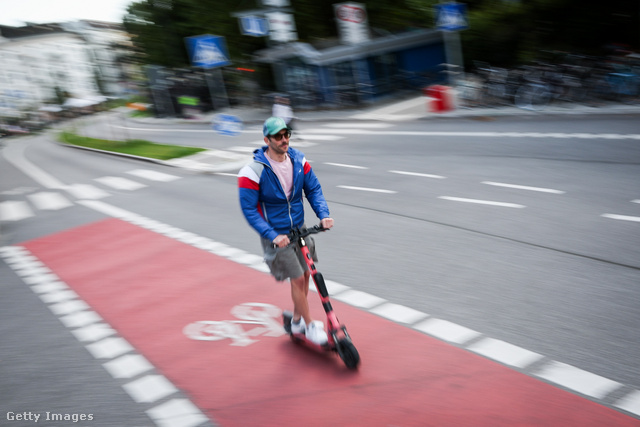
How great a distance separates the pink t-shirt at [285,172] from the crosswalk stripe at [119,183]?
11.9 m

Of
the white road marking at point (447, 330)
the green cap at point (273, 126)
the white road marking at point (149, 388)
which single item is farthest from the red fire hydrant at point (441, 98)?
the white road marking at point (149, 388)

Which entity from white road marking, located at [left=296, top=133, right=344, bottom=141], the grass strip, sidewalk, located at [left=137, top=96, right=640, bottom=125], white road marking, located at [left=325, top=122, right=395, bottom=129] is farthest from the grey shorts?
the grass strip

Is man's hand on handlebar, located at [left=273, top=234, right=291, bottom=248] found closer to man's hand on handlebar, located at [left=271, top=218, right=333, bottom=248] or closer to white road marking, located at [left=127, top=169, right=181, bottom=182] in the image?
man's hand on handlebar, located at [left=271, top=218, right=333, bottom=248]

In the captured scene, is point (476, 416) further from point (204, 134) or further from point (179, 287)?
point (204, 134)

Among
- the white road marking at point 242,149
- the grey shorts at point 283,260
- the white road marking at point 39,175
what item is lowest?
the white road marking at point 242,149

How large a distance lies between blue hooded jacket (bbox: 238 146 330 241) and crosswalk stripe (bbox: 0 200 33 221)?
36.7 ft

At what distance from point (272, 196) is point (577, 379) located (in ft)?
8.72

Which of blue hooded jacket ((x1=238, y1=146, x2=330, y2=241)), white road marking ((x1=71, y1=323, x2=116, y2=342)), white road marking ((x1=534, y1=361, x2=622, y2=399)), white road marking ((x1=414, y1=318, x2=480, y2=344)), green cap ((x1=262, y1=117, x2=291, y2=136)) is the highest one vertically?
green cap ((x1=262, y1=117, x2=291, y2=136))

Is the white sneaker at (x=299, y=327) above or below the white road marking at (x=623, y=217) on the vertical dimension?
above

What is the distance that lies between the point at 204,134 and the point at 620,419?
86.2 ft

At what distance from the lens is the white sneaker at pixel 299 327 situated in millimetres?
4898

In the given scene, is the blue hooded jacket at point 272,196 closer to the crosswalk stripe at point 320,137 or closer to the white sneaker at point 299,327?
the white sneaker at point 299,327

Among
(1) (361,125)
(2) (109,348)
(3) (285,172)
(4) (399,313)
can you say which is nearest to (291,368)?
(4) (399,313)

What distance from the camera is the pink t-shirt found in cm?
434
